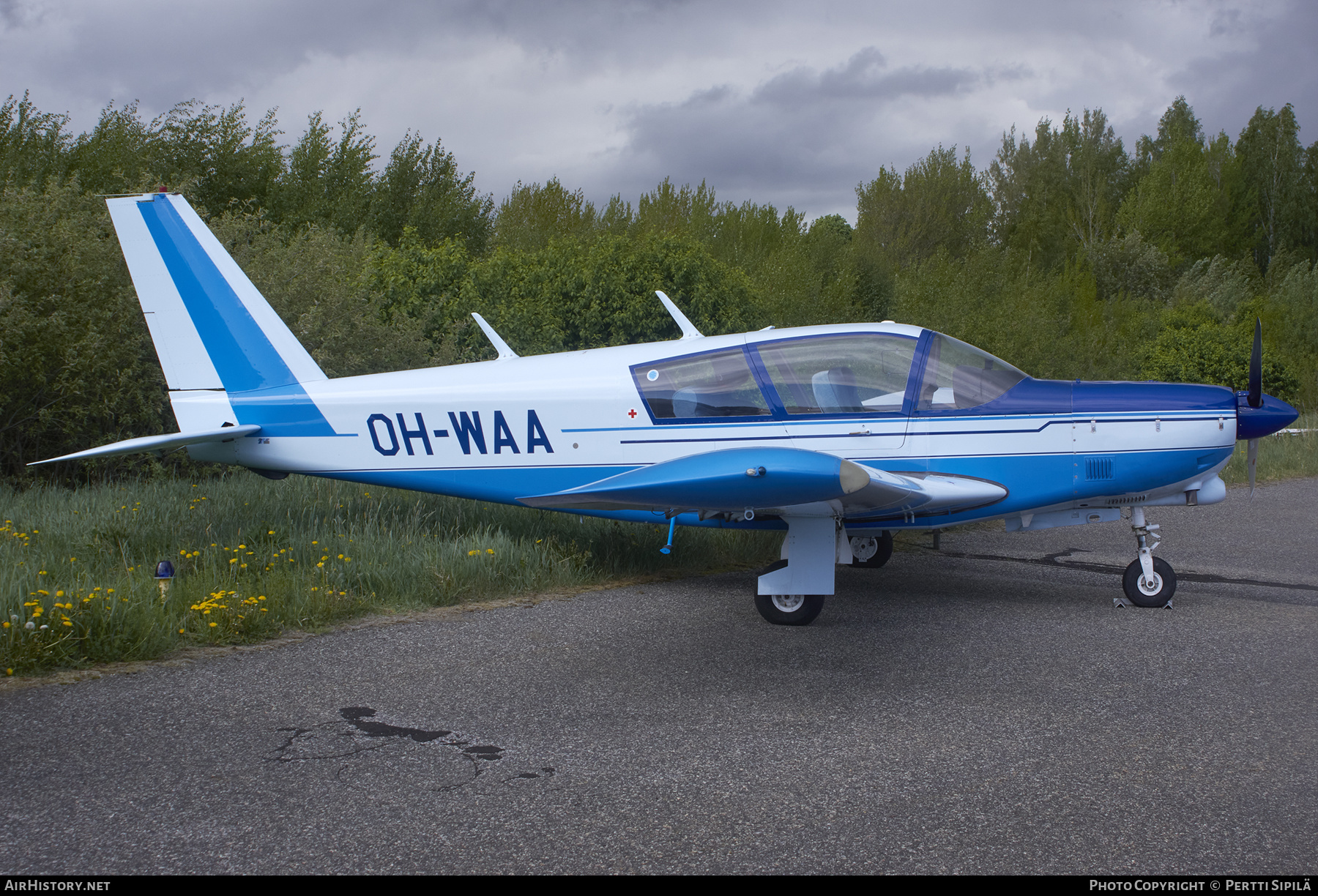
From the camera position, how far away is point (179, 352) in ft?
22.8

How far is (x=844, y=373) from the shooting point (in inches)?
240

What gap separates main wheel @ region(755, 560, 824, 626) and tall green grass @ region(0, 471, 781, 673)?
1648 mm

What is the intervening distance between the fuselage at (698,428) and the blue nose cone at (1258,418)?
0.06 meters

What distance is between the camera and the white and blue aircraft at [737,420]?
19.4 ft

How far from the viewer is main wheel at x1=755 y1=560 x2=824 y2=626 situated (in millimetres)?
5785

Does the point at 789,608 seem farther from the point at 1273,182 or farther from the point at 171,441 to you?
the point at 1273,182

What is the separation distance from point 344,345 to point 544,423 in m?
6.15

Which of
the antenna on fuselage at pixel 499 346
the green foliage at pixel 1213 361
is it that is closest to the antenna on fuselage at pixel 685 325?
the antenna on fuselage at pixel 499 346

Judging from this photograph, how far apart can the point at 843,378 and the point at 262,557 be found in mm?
4182

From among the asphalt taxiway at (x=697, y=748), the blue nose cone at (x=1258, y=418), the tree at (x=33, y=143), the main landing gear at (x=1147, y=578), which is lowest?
the asphalt taxiway at (x=697, y=748)

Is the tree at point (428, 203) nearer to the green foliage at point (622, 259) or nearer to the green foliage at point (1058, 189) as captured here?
the green foliage at point (622, 259)

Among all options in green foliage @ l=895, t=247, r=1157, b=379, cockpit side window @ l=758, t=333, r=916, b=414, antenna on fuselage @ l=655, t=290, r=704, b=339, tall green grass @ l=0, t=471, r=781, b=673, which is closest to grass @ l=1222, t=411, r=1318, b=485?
green foliage @ l=895, t=247, r=1157, b=379

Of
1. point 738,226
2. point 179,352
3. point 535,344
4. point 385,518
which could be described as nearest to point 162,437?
point 179,352

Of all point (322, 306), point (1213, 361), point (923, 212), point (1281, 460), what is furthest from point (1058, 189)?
point (322, 306)
